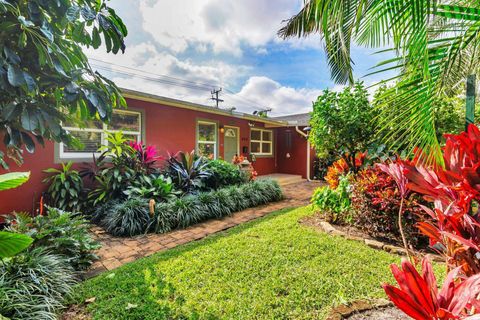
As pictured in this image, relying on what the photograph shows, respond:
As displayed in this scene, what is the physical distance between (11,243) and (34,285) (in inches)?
56.5

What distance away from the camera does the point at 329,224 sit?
4422mm

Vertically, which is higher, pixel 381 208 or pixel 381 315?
pixel 381 208

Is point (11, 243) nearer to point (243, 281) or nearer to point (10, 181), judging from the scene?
point (10, 181)

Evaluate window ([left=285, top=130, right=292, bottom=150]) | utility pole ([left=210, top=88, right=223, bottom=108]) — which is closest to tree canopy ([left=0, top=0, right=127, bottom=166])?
window ([left=285, top=130, right=292, bottom=150])

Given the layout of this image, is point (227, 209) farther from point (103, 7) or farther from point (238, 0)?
point (238, 0)

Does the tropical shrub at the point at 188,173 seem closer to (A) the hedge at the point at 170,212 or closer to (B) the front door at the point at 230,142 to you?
(A) the hedge at the point at 170,212

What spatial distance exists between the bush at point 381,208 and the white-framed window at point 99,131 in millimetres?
5421

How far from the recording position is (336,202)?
448cm

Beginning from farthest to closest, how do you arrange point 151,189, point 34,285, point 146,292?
point 151,189 → point 146,292 → point 34,285

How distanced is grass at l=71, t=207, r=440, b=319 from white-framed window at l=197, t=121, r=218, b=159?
5124mm

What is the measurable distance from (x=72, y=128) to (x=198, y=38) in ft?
19.7

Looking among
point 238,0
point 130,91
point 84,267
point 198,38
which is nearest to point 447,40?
point 238,0

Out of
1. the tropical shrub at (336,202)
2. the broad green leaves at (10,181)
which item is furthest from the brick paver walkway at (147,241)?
the broad green leaves at (10,181)

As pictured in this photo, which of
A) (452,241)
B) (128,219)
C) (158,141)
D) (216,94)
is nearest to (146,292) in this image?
(128,219)
